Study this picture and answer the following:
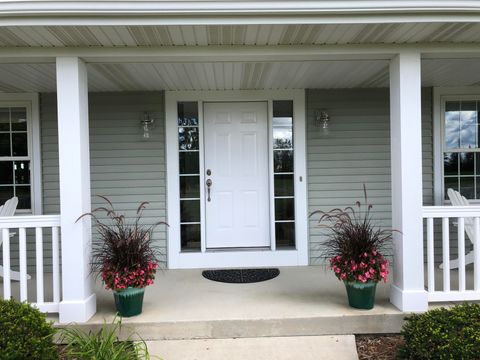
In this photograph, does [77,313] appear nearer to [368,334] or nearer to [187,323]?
[187,323]

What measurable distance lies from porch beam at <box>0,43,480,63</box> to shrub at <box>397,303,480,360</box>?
6.58 feet

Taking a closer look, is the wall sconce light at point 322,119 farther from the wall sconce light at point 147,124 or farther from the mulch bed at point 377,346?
the mulch bed at point 377,346

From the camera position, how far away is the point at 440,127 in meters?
4.72

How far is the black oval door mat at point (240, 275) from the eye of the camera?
4086mm

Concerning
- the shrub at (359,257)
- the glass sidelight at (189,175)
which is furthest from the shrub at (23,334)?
the glass sidelight at (189,175)

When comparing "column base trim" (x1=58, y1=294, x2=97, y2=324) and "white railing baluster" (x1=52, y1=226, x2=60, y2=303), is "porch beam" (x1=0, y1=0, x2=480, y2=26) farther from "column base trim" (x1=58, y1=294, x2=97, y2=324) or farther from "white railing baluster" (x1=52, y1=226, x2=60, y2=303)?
"column base trim" (x1=58, y1=294, x2=97, y2=324)

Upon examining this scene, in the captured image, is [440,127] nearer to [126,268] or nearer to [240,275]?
[240,275]

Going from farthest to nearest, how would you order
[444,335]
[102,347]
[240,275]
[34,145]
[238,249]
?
[238,249] → [34,145] → [240,275] → [102,347] → [444,335]

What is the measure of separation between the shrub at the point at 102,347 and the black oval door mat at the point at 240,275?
135 cm

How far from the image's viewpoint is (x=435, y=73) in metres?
4.09

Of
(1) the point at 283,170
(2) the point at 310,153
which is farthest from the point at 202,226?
(2) the point at 310,153

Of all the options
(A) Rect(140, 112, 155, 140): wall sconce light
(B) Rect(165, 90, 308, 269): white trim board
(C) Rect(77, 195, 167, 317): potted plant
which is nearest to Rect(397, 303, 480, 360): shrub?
(C) Rect(77, 195, 167, 317): potted plant

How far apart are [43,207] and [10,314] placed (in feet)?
7.95

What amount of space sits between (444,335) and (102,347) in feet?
6.88
